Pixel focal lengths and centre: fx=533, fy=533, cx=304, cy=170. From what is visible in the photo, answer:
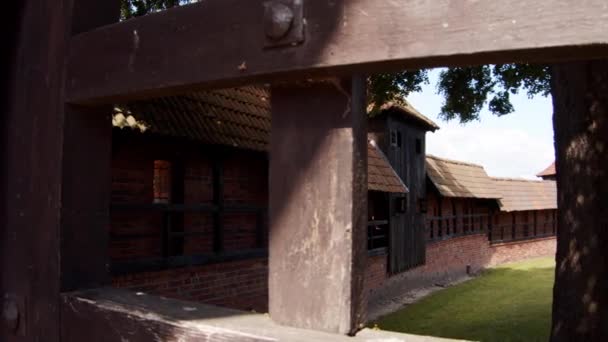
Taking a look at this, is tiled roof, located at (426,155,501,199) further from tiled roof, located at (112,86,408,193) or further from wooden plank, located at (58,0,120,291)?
wooden plank, located at (58,0,120,291)

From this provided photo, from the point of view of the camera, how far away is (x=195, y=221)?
21.7 feet

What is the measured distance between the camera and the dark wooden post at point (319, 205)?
4.35 ft

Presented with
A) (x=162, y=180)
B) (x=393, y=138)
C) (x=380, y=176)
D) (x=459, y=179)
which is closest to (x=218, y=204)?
(x=162, y=180)

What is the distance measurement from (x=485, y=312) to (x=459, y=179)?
8.17 m

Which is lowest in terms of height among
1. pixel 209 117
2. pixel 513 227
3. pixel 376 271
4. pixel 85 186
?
pixel 376 271

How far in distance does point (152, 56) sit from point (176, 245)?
16.2 ft

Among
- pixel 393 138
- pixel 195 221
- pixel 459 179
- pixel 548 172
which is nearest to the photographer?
pixel 195 221

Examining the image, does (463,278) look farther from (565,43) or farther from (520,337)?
(565,43)

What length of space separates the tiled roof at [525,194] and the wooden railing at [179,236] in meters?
18.6

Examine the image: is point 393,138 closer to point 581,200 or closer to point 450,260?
point 450,260

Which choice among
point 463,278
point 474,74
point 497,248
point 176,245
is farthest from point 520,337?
point 497,248

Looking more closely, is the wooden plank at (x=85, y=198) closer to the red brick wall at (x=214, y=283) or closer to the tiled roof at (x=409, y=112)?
the red brick wall at (x=214, y=283)

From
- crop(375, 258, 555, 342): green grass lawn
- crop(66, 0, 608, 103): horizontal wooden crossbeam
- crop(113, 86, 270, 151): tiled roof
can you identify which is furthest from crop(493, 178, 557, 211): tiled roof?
crop(66, 0, 608, 103): horizontal wooden crossbeam

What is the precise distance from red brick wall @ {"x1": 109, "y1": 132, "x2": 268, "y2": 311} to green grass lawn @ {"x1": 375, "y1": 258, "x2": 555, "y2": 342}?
4.96m
